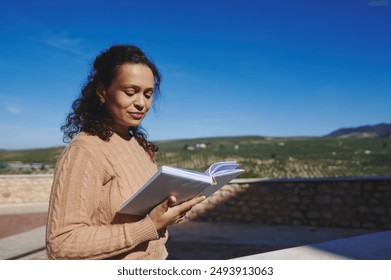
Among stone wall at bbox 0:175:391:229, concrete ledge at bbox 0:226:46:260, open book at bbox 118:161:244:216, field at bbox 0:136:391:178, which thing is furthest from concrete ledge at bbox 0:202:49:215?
open book at bbox 118:161:244:216

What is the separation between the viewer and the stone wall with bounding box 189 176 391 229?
6.70 m

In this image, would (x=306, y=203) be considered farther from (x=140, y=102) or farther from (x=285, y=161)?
(x=285, y=161)

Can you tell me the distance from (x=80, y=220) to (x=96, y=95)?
65cm

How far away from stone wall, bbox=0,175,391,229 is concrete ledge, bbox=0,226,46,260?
11.2ft

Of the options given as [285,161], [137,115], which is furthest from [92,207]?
[285,161]

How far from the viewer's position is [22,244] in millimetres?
6059

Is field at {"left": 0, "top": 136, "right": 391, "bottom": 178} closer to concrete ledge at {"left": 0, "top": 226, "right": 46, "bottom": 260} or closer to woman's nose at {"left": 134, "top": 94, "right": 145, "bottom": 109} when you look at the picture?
concrete ledge at {"left": 0, "top": 226, "right": 46, "bottom": 260}

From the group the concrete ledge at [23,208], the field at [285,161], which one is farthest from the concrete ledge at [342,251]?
the concrete ledge at [23,208]

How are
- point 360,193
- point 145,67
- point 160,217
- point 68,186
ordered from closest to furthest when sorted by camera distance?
point 68,186, point 160,217, point 145,67, point 360,193

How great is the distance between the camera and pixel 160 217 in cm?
133

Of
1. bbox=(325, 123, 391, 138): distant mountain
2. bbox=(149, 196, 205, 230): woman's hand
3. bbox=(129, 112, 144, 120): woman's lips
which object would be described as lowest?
bbox=(149, 196, 205, 230): woman's hand
